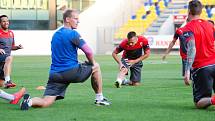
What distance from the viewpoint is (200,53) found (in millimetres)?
9789

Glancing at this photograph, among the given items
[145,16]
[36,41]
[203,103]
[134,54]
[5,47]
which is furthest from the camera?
[145,16]

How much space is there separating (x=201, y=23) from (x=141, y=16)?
40.2 metres

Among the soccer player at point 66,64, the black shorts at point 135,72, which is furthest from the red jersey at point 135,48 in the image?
the soccer player at point 66,64

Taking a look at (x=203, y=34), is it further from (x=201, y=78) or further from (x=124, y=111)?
(x=124, y=111)

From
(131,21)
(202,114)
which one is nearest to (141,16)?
(131,21)

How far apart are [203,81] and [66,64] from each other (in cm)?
220

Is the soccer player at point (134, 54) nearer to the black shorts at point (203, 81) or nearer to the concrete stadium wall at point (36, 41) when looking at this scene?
the black shorts at point (203, 81)

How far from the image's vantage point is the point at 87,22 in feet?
162

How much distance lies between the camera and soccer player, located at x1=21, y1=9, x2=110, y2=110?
998 centimetres

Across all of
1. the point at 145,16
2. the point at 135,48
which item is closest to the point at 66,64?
the point at 135,48

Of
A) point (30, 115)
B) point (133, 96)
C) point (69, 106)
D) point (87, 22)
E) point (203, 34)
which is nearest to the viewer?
point (30, 115)

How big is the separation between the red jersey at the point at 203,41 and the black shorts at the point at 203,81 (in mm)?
92

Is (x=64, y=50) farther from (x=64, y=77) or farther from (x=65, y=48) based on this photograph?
(x=64, y=77)

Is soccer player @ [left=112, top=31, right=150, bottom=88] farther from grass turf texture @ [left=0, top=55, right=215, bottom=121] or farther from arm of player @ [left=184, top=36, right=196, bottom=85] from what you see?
arm of player @ [left=184, top=36, right=196, bottom=85]
